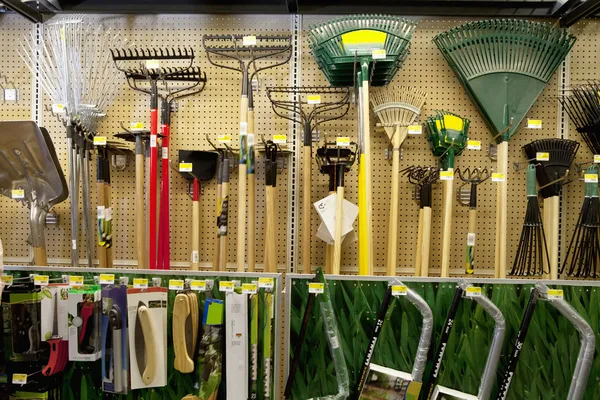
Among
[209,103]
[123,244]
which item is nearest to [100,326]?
[123,244]

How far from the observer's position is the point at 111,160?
2.39 m

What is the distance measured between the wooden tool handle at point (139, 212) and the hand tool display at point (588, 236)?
6.91ft

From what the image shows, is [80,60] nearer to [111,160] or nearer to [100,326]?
[111,160]

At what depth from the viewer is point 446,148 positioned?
2.25m

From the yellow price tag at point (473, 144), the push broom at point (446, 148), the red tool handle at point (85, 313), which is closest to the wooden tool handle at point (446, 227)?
the push broom at point (446, 148)

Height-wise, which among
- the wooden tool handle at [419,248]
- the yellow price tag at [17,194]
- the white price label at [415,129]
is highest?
the white price label at [415,129]

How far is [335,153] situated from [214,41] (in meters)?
0.92

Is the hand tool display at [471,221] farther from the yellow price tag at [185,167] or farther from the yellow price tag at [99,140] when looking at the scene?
the yellow price tag at [99,140]

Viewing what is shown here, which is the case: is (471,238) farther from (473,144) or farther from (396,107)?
(396,107)

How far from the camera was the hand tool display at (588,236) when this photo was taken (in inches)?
85.7

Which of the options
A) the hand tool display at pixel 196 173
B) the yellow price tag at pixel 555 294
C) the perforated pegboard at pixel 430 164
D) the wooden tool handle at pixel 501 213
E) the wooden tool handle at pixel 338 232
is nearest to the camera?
the yellow price tag at pixel 555 294

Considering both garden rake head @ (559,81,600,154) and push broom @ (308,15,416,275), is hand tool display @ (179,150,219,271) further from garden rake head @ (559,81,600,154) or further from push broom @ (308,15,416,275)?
garden rake head @ (559,81,600,154)

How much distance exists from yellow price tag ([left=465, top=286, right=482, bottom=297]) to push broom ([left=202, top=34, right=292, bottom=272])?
1008 mm

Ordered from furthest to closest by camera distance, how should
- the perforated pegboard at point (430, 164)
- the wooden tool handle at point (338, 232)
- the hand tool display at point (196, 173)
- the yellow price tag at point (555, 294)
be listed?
the perforated pegboard at point (430, 164), the hand tool display at point (196, 173), the wooden tool handle at point (338, 232), the yellow price tag at point (555, 294)
